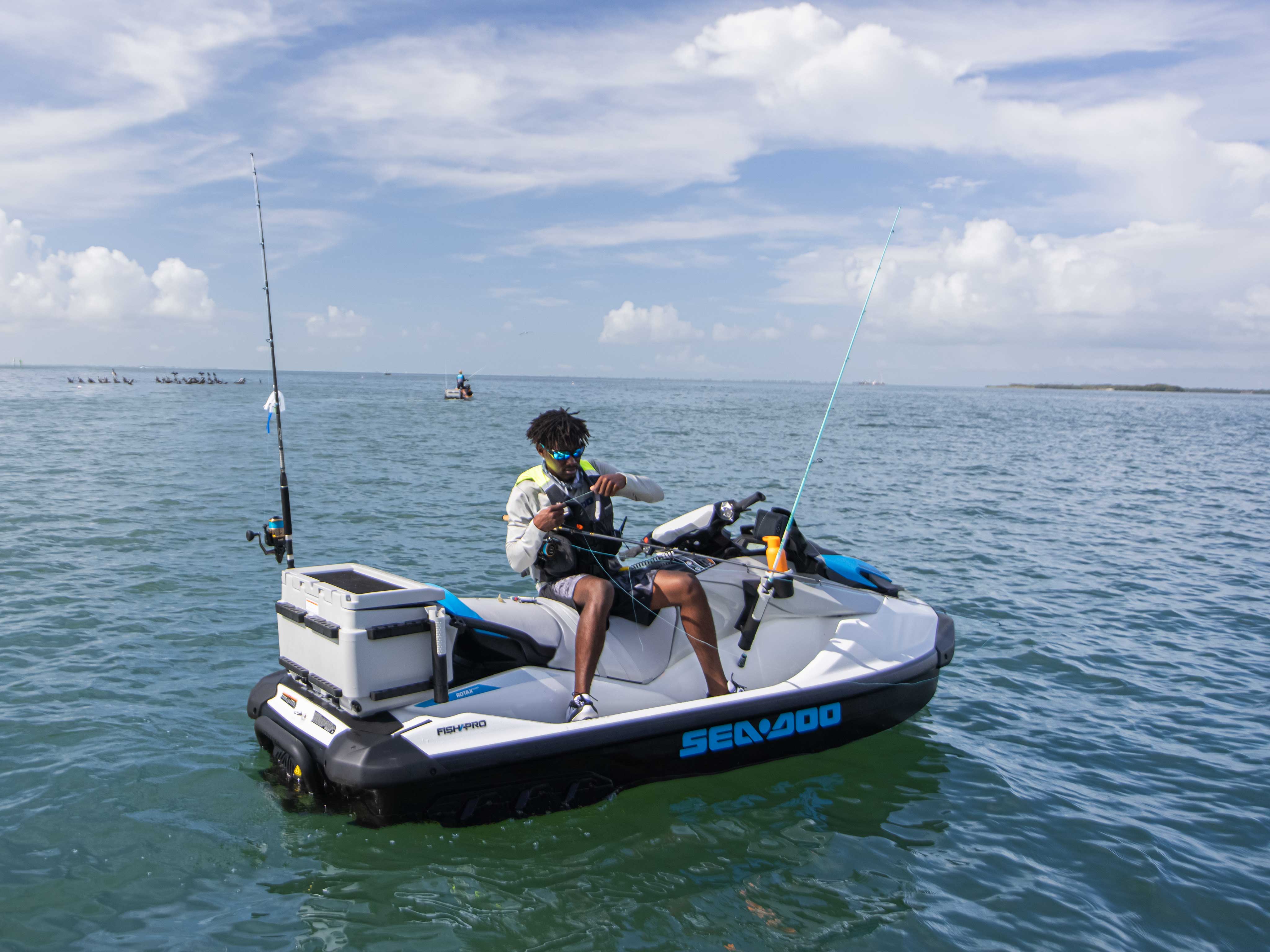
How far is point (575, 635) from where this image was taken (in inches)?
188

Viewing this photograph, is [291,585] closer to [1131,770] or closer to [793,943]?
[793,943]

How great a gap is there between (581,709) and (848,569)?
2248 millimetres

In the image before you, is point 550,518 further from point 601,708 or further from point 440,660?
point 601,708

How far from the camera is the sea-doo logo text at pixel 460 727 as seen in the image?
13.1 ft

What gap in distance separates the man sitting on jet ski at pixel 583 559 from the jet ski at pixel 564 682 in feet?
0.40

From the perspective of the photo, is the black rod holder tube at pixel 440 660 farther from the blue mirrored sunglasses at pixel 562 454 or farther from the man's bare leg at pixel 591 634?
the blue mirrored sunglasses at pixel 562 454

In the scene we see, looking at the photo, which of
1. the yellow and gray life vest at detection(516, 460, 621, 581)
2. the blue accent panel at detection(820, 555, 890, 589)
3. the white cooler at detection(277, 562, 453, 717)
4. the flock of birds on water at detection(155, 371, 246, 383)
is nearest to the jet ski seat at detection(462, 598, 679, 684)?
the yellow and gray life vest at detection(516, 460, 621, 581)

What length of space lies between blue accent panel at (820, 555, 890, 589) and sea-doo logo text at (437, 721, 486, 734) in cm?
266

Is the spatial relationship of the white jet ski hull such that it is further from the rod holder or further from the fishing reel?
the fishing reel

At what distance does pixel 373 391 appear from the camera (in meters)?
83.8

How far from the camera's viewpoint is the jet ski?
392cm

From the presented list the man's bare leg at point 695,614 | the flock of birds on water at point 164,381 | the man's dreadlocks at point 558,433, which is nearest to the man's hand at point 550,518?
the man's dreadlocks at point 558,433

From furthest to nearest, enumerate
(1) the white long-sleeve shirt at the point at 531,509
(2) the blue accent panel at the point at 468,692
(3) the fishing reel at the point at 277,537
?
(3) the fishing reel at the point at 277,537 < (1) the white long-sleeve shirt at the point at 531,509 < (2) the blue accent panel at the point at 468,692

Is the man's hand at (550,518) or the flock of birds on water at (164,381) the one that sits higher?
the flock of birds on water at (164,381)
